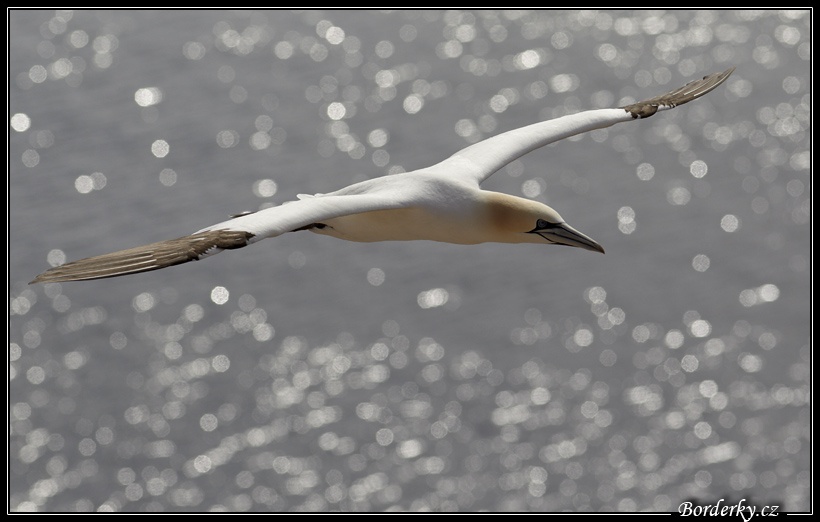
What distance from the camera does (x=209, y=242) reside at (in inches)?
436

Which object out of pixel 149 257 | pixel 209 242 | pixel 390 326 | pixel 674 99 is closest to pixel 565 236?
pixel 674 99

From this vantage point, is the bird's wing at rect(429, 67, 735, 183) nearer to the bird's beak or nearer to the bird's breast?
the bird's breast

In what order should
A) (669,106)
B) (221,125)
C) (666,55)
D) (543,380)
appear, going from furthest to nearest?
(666,55) < (221,125) < (543,380) < (669,106)

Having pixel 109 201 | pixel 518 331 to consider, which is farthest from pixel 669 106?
pixel 109 201

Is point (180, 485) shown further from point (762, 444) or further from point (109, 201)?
point (762, 444)

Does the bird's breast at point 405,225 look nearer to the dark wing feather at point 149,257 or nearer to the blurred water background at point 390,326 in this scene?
the dark wing feather at point 149,257

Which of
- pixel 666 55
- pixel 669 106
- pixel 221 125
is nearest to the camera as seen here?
pixel 669 106

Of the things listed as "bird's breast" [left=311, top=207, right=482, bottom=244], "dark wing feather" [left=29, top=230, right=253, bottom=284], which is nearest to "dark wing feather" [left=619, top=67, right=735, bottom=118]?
"bird's breast" [left=311, top=207, right=482, bottom=244]

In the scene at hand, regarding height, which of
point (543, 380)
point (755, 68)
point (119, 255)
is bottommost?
point (543, 380)

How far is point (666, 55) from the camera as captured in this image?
269 feet

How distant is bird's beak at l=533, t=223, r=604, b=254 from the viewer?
47.2 feet

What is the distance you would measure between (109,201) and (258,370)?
589 inches

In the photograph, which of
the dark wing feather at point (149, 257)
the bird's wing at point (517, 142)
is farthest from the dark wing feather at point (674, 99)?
the dark wing feather at point (149, 257)

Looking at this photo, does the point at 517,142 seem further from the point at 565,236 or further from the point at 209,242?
the point at 209,242
